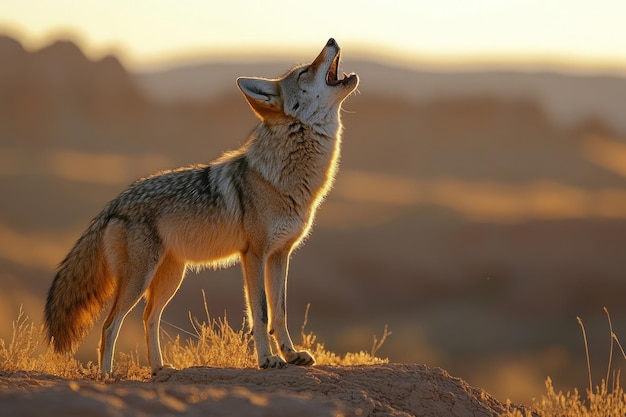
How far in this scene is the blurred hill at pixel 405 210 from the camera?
2634 cm

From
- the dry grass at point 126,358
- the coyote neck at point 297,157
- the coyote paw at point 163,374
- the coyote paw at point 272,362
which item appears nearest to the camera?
the coyote paw at point 163,374

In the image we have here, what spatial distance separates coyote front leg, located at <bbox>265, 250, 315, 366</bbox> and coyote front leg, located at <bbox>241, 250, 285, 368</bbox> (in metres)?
0.18

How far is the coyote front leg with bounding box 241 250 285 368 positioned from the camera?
26.3 feet

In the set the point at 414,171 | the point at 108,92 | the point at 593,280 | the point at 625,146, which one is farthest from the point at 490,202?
the point at 108,92

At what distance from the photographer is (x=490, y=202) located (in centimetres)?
4178

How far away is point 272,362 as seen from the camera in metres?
7.87

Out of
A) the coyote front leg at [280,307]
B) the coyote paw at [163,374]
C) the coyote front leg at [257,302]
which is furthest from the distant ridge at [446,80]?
the coyote paw at [163,374]

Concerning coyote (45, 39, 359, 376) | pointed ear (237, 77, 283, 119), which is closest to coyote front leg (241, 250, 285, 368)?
coyote (45, 39, 359, 376)

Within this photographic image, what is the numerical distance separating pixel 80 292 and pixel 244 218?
1.75 m

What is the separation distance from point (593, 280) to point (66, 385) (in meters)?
28.3

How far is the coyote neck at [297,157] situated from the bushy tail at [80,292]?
157 centimetres

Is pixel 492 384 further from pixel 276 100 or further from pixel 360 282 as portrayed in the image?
pixel 276 100

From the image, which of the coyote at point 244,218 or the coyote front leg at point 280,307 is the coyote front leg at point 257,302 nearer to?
the coyote at point 244,218

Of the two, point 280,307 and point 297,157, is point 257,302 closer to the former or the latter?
point 280,307
